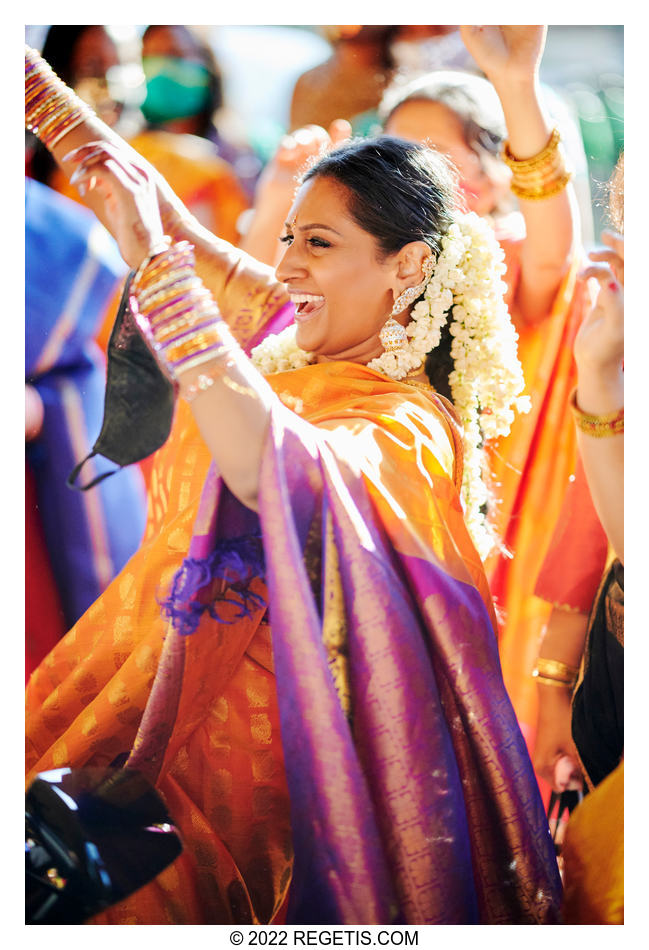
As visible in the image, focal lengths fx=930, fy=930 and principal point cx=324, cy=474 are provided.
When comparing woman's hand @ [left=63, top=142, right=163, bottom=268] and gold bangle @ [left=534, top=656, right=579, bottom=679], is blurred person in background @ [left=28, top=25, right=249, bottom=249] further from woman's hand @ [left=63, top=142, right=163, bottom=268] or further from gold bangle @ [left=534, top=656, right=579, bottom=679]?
gold bangle @ [left=534, top=656, right=579, bottom=679]

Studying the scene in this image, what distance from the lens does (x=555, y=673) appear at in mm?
2201

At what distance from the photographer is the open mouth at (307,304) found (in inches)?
81.9

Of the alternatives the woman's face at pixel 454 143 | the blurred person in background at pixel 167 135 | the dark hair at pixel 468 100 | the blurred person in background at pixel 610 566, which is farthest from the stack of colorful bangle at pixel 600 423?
the blurred person in background at pixel 167 135

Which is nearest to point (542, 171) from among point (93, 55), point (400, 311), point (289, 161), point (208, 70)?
point (400, 311)

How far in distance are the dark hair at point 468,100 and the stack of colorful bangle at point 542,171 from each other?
0.08m

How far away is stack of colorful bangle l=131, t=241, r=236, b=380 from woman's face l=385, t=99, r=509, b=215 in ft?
2.60

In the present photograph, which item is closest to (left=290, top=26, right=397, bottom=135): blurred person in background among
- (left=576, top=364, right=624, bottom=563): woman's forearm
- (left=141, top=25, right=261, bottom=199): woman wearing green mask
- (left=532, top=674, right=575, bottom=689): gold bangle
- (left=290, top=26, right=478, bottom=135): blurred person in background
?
(left=290, top=26, right=478, bottom=135): blurred person in background

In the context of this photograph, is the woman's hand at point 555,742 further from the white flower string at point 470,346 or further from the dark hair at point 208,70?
the dark hair at point 208,70

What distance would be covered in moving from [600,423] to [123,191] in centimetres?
120

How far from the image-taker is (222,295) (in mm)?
2215

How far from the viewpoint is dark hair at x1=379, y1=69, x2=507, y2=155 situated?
7.40 ft

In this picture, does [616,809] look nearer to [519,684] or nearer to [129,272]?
[519,684]

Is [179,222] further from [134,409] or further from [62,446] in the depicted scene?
[62,446]

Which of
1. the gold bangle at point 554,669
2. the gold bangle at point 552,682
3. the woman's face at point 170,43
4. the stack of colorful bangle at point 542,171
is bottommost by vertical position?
the gold bangle at point 552,682
